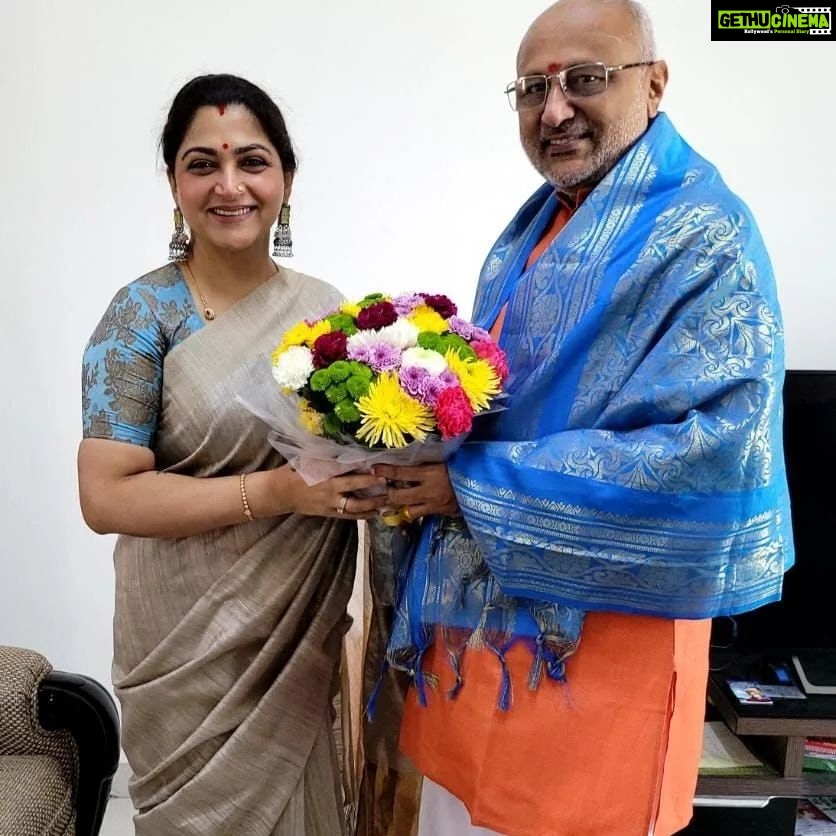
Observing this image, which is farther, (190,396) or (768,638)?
(768,638)

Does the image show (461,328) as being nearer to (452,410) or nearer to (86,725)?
(452,410)

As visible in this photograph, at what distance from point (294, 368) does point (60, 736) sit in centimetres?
101

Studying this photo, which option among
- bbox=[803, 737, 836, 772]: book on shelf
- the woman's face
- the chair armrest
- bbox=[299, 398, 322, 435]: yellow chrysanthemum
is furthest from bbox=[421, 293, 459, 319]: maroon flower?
bbox=[803, 737, 836, 772]: book on shelf

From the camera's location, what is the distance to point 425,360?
86 centimetres

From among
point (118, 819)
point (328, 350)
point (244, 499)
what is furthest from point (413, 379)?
point (118, 819)

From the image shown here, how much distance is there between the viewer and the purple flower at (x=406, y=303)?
0.97 meters

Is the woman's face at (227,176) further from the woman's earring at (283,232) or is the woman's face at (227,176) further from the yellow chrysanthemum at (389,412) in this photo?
the yellow chrysanthemum at (389,412)

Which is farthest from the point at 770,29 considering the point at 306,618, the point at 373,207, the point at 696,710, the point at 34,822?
the point at 34,822

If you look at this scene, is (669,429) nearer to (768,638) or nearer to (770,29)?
(768,638)

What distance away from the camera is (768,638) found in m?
1.85

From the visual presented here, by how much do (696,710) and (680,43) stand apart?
1688 millimetres

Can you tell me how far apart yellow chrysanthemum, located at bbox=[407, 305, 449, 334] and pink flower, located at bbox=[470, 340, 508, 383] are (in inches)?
1.9

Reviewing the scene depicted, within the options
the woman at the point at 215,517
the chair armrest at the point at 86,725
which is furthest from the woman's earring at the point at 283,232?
the chair armrest at the point at 86,725

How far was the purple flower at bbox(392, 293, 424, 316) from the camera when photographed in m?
0.97
